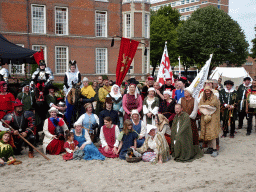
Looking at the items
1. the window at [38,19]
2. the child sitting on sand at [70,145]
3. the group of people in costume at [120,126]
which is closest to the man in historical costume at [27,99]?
the group of people in costume at [120,126]

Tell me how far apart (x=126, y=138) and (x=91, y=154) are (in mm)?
888

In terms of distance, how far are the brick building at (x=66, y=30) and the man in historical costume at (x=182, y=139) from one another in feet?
60.9

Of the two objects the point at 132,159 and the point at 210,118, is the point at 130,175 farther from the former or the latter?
the point at 210,118

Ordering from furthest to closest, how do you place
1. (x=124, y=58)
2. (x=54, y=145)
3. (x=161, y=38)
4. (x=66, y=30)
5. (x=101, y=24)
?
(x=161, y=38)
(x=101, y=24)
(x=66, y=30)
(x=124, y=58)
(x=54, y=145)

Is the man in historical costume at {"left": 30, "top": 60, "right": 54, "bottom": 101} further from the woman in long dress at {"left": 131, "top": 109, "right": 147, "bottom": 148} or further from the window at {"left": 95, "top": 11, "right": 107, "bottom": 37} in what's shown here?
the window at {"left": 95, "top": 11, "right": 107, "bottom": 37}

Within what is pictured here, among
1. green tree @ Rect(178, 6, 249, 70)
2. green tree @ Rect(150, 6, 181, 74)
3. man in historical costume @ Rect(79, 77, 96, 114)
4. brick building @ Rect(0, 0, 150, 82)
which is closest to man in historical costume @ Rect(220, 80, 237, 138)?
man in historical costume @ Rect(79, 77, 96, 114)

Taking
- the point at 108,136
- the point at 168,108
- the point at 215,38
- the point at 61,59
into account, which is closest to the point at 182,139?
the point at 168,108

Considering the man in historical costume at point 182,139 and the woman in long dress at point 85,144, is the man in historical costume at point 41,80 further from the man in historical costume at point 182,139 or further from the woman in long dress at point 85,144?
the man in historical costume at point 182,139

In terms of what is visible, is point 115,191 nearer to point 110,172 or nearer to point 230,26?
point 110,172

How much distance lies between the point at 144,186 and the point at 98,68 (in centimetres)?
2283

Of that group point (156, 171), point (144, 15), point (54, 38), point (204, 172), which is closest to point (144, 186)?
point (156, 171)

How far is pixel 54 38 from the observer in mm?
25109

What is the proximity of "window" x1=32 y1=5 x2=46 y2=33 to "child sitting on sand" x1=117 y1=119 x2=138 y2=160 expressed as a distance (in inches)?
805

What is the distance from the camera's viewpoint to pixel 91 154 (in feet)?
21.7
